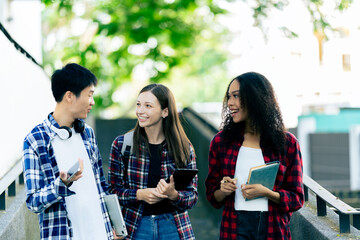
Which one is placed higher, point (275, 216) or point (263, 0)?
point (263, 0)

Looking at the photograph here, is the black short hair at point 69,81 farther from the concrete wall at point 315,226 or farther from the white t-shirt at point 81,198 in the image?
the concrete wall at point 315,226

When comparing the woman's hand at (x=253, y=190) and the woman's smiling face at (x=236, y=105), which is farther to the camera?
the woman's smiling face at (x=236, y=105)

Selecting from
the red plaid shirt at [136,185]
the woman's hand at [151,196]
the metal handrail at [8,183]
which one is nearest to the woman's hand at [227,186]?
the red plaid shirt at [136,185]

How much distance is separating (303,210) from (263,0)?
4572 millimetres

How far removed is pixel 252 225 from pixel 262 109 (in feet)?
2.41

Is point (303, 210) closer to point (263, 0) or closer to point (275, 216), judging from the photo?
point (275, 216)

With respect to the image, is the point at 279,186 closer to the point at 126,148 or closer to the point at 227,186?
the point at 227,186

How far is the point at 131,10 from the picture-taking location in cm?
1426

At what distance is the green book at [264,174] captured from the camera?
122 inches

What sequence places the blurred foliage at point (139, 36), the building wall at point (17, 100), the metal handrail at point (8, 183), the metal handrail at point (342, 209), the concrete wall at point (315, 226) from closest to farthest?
1. the metal handrail at point (342, 209)
2. the concrete wall at point (315, 226)
3. the metal handrail at point (8, 183)
4. the building wall at point (17, 100)
5. the blurred foliage at point (139, 36)

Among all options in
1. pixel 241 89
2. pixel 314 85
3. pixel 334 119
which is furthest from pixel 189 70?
pixel 241 89

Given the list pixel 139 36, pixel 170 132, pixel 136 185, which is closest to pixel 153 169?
pixel 136 185

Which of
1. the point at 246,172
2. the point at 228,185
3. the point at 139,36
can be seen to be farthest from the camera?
the point at 139,36

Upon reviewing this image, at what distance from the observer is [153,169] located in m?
3.43
